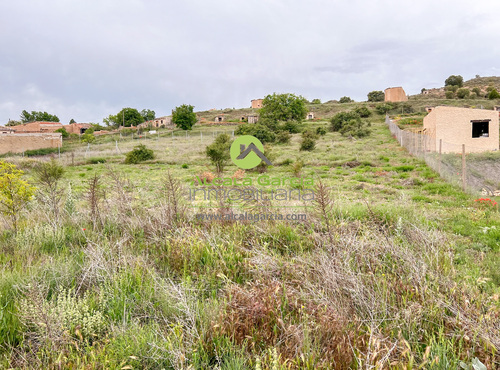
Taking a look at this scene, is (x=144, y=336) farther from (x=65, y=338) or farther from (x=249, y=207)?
(x=249, y=207)

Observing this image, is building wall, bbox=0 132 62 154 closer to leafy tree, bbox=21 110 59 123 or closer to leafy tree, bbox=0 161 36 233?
leafy tree, bbox=0 161 36 233

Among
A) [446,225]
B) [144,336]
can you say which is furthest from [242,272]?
[446,225]

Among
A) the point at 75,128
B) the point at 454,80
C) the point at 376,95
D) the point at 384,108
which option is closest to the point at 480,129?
the point at 384,108

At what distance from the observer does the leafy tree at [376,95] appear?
6688 centimetres

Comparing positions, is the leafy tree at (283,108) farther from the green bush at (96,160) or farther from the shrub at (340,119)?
the green bush at (96,160)

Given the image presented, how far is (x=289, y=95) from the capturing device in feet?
140

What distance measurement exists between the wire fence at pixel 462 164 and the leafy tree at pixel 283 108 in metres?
23.1

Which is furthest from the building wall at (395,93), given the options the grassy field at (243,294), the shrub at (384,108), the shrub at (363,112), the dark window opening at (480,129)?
the grassy field at (243,294)

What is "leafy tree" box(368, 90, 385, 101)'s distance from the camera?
66875 mm

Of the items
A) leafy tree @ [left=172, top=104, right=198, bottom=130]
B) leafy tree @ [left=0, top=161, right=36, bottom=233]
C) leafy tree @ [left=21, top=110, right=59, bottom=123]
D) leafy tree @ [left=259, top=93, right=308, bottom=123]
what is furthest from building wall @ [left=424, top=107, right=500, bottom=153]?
leafy tree @ [left=21, top=110, right=59, bottom=123]

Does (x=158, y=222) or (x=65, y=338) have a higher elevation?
(x=158, y=222)

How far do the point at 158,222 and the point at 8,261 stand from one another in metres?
1.82

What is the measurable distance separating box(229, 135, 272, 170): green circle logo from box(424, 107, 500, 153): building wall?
36.6ft

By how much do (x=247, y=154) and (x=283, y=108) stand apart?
28.2 metres
